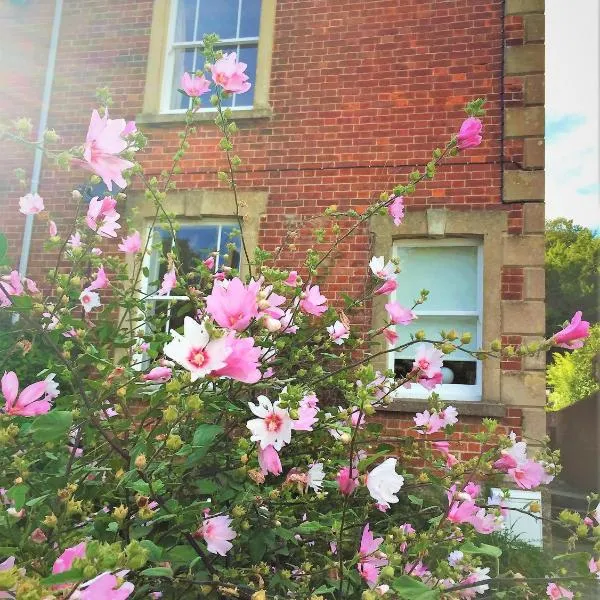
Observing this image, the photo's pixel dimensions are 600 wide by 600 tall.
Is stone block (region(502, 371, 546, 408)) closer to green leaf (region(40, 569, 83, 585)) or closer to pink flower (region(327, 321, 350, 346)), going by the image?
pink flower (region(327, 321, 350, 346))

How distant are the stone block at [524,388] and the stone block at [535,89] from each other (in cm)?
244

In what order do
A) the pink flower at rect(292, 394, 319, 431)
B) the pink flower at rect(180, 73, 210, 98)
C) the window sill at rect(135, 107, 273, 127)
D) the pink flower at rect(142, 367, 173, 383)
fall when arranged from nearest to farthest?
the pink flower at rect(292, 394, 319, 431) < the pink flower at rect(142, 367, 173, 383) < the pink flower at rect(180, 73, 210, 98) < the window sill at rect(135, 107, 273, 127)

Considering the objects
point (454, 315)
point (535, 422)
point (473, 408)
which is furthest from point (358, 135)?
point (535, 422)

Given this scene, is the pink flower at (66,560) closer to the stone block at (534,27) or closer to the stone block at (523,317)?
the stone block at (523,317)

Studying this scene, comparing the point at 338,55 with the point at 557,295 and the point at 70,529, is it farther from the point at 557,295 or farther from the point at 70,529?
the point at 557,295

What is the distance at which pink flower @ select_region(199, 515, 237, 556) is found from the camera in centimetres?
150

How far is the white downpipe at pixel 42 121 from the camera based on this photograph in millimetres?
6387

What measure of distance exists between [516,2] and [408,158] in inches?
68.1

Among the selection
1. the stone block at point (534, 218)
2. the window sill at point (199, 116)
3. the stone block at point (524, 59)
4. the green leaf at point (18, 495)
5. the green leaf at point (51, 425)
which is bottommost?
the green leaf at point (18, 495)

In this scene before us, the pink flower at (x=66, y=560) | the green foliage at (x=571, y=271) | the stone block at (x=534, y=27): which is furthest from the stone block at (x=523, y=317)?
the green foliage at (x=571, y=271)

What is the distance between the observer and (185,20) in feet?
22.2

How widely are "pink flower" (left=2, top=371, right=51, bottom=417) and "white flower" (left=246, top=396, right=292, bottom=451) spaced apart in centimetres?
52

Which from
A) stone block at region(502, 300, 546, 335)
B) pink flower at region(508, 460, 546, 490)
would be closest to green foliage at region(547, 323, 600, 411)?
stone block at region(502, 300, 546, 335)

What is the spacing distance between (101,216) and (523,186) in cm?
447
